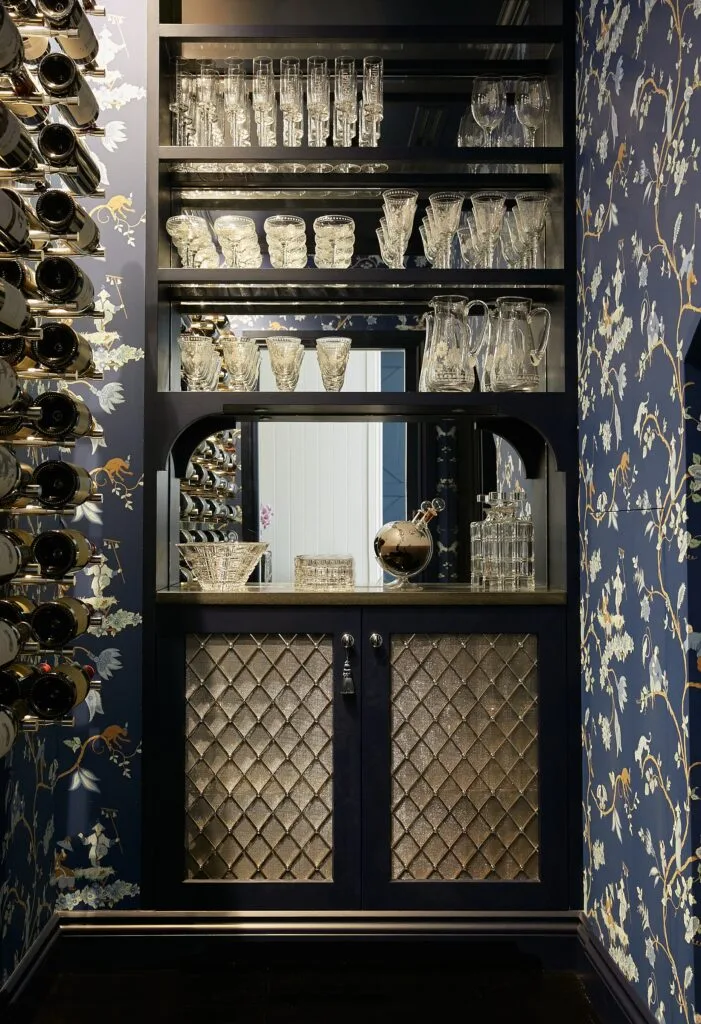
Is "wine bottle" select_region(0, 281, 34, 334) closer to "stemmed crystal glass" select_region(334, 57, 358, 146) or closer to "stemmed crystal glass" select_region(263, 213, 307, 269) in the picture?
"stemmed crystal glass" select_region(263, 213, 307, 269)

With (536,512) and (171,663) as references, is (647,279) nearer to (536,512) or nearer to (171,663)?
(536,512)

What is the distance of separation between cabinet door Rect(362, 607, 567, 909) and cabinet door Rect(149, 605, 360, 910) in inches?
2.9

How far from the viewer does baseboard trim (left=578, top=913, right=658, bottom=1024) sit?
A: 205cm

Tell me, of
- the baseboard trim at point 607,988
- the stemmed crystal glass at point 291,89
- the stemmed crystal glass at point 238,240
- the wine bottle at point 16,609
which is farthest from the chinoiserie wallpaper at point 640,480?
the wine bottle at point 16,609

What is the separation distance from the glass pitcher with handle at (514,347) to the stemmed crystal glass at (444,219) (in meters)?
0.21

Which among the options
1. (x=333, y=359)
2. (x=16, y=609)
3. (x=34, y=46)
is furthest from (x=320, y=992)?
(x=34, y=46)

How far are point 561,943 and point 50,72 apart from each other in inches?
95.6

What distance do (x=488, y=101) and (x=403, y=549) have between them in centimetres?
131

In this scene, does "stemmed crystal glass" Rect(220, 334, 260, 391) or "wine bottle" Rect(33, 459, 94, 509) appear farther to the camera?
"stemmed crystal glass" Rect(220, 334, 260, 391)

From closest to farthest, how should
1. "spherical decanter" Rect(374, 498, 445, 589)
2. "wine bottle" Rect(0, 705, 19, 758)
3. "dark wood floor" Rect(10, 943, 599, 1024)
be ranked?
1. "wine bottle" Rect(0, 705, 19, 758)
2. "dark wood floor" Rect(10, 943, 599, 1024)
3. "spherical decanter" Rect(374, 498, 445, 589)

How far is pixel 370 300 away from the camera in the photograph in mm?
2795

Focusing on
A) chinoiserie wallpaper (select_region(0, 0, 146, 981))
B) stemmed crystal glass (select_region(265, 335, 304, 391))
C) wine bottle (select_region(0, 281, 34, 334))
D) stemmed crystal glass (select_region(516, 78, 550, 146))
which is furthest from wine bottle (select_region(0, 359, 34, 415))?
stemmed crystal glass (select_region(516, 78, 550, 146))

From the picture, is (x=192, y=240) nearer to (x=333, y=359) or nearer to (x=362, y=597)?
(x=333, y=359)

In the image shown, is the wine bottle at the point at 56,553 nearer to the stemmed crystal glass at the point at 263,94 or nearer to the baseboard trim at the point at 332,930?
the baseboard trim at the point at 332,930
